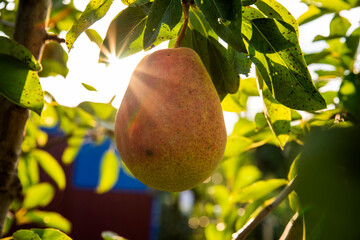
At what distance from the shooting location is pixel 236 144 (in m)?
0.89

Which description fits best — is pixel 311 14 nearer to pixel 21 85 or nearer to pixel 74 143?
pixel 21 85

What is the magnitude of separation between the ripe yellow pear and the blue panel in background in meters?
5.93

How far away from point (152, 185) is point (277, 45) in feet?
0.99

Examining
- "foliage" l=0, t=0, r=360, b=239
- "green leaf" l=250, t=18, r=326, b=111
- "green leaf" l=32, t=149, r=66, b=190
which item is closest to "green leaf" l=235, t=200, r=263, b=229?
"foliage" l=0, t=0, r=360, b=239

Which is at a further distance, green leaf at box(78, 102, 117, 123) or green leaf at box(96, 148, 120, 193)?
green leaf at box(96, 148, 120, 193)

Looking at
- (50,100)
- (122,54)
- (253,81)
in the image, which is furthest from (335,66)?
(50,100)

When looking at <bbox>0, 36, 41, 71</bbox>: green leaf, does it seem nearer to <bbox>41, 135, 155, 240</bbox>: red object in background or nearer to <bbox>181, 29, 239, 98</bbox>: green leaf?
<bbox>181, 29, 239, 98</bbox>: green leaf

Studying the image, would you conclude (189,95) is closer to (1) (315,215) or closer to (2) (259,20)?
(2) (259,20)

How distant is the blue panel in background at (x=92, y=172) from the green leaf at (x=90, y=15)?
5957mm

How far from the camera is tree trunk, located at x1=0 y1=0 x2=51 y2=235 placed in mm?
722

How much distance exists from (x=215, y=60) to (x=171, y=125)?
23 centimetres

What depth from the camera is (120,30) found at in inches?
24.2

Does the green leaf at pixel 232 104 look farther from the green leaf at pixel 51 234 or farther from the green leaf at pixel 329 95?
the green leaf at pixel 51 234

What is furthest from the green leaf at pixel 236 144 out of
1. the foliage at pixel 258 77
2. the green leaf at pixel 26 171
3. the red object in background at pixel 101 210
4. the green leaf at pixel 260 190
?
the red object in background at pixel 101 210
